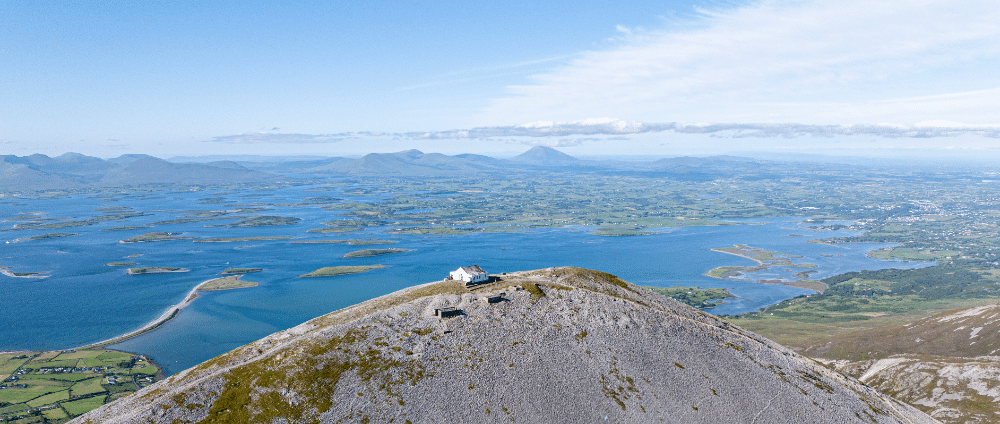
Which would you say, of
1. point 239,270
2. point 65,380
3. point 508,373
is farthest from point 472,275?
point 239,270

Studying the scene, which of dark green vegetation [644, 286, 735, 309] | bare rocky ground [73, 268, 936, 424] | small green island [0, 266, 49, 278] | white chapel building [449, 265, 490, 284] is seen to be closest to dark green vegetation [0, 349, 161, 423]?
→ bare rocky ground [73, 268, 936, 424]

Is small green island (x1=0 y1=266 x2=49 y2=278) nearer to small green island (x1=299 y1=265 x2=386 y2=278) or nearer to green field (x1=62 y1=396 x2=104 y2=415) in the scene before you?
small green island (x1=299 y1=265 x2=386 y2=278)

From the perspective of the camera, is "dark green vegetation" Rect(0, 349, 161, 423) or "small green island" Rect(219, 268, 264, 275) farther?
"small green island" Rect(219, 268, 264, 275)

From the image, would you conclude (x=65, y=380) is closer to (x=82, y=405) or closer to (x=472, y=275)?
(x=82, y=405)

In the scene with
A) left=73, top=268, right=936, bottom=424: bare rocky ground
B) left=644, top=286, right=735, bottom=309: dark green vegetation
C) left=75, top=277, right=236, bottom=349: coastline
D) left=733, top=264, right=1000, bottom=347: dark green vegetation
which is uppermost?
left=73, top=268, right=936, bottom=424: bare rocky ground

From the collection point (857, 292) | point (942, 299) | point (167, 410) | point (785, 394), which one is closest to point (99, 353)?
point (167, 410)

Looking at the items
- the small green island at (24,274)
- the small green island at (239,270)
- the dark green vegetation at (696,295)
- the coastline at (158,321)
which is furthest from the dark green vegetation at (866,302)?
the small green island at (24,274)
